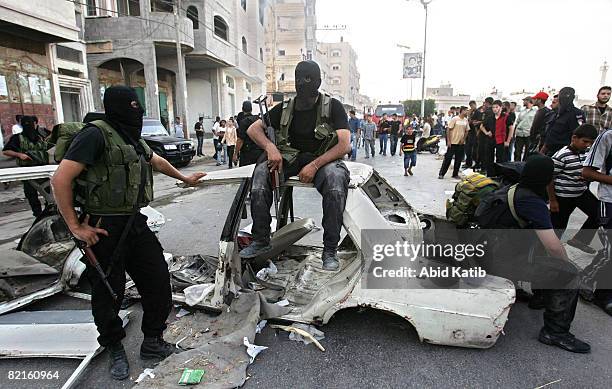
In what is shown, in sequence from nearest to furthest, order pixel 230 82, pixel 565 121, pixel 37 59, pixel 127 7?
1. pixel 565 121
2. pixel 37 59
3. pixel 127 7
4. pixel 230 82

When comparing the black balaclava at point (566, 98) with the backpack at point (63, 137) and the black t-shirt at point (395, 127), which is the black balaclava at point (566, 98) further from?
the black t-shirt at point (395, 127)

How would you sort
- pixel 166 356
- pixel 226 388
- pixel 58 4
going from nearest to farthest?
pixel 226 388 → pixel 166 356 → pixel 58 4

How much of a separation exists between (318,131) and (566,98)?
4207 mm

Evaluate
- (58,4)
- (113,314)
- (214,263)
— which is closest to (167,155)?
(58,4)

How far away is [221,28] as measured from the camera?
25828 millimetres

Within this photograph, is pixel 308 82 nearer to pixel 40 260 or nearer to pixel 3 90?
pixel 40 260

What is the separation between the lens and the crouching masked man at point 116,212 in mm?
2139

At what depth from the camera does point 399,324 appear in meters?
2.88

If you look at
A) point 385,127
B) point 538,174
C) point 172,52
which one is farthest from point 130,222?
point 172,52

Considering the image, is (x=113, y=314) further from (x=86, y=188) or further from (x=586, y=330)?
(x=586, y=330)

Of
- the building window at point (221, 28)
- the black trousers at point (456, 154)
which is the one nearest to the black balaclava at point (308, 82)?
the black trousers at point (456, 154)

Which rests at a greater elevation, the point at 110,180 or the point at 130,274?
the point at 110,180

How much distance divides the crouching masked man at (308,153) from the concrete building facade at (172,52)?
15.9 metres

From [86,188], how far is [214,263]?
1.70 meters
